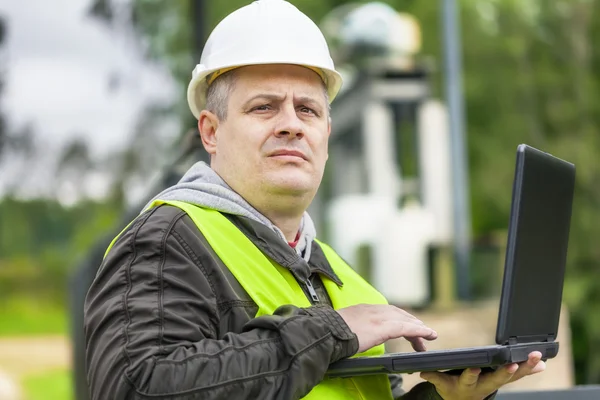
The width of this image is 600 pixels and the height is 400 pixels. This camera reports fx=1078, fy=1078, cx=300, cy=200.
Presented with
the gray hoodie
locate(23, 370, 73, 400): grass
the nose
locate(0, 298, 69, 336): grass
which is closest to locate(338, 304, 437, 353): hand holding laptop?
the gray hoodie

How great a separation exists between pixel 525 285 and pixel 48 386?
1602 cm

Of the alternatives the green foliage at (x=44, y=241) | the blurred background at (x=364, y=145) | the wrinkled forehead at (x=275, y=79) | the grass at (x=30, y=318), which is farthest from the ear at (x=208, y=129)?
the grass at (x=30, y=318)

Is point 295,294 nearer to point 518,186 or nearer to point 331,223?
point 518,186

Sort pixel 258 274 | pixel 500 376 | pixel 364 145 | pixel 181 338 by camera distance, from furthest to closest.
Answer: pixel 364 145 < pixel 258 274 < pixel 500 376 < pixel 181 338

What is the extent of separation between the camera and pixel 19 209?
1480 cm

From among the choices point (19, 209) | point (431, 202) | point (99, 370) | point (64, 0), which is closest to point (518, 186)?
point (99, 370)

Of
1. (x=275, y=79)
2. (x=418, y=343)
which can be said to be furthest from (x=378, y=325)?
(x=275, y=79)

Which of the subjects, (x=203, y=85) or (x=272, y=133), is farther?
(x=203, y=85)

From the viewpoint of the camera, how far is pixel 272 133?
228 centimetres

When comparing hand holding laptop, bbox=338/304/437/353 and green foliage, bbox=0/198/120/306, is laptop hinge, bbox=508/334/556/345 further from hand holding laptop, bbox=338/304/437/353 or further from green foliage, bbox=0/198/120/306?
green foliage, bbox=0/198/120/306

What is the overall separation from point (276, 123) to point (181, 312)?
0.50 meters

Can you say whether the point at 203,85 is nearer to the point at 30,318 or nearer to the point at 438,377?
the point at 438,377

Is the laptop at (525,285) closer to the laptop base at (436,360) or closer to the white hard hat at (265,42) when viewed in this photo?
the laptop base at (436,360)

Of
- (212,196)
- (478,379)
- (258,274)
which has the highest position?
(212,196)
